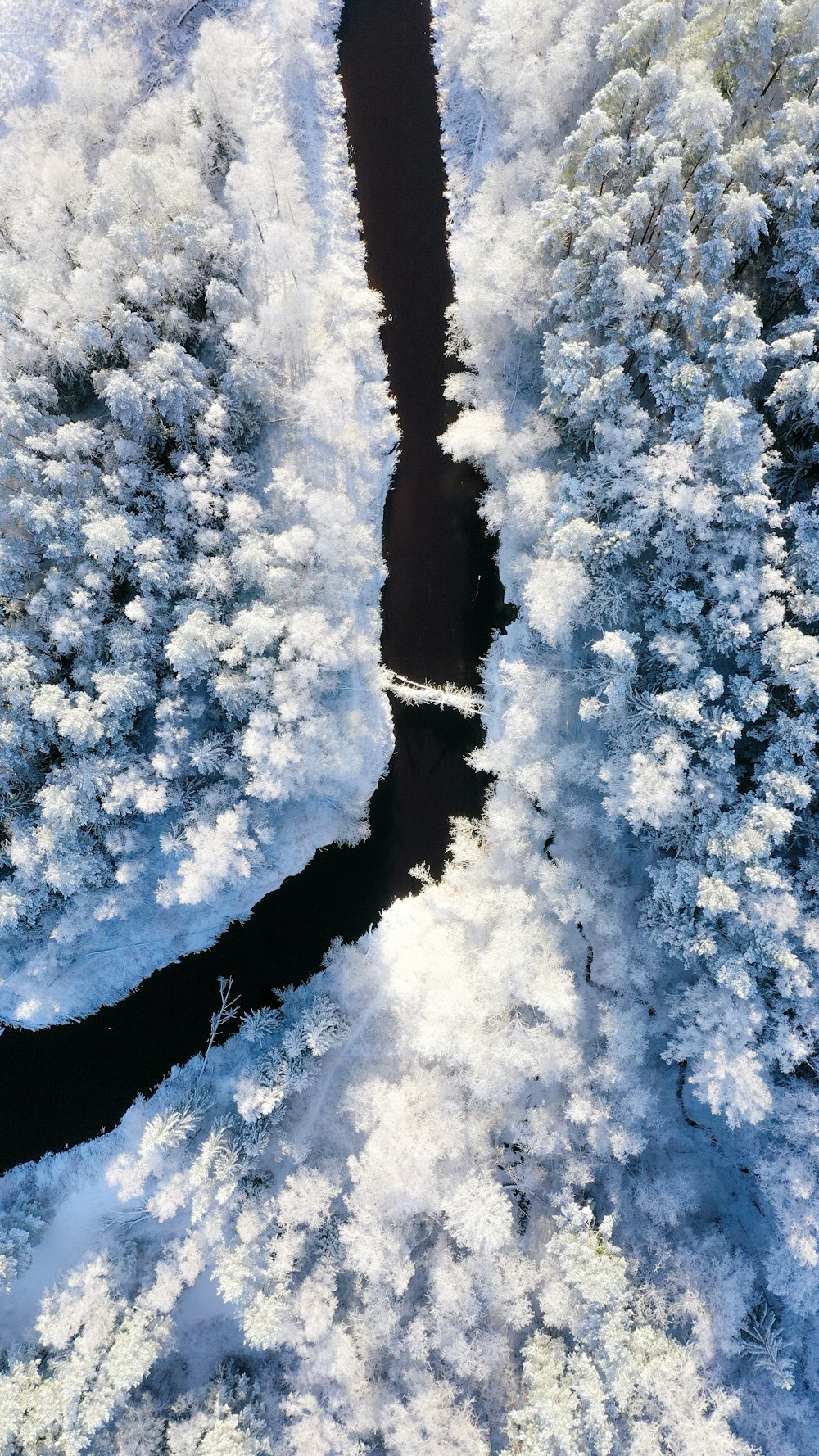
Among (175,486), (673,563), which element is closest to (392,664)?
(175,486)

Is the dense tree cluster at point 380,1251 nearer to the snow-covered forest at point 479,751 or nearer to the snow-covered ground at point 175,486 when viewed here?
the snow-covered forest at point 479,751

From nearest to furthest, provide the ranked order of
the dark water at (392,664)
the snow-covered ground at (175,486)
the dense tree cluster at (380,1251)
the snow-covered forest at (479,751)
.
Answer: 1. the snow-covered forest at (479,751)
2. the snow-covered ground at (175,486)
3. the dense tree cluster at (380,1251)
4. the dark water at (392,664)

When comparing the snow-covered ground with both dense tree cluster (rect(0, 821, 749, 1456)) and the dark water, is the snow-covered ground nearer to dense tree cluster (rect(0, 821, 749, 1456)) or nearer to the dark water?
the dark water

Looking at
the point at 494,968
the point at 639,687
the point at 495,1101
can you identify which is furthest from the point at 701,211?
the point at 495,1101

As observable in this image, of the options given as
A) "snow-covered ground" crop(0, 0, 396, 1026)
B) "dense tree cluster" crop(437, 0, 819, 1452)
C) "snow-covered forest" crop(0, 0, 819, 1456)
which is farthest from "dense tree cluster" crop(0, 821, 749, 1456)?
"snow-covered ground" crop(0, 0, 396, 1026)

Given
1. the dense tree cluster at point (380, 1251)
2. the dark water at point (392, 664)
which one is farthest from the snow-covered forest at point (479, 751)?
the dark water at point (392, 664)

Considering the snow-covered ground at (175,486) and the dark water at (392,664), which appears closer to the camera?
the snow-covered ground at (175,486)

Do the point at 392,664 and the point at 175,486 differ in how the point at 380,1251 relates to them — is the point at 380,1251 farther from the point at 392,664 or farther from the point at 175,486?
the point at 175,486
